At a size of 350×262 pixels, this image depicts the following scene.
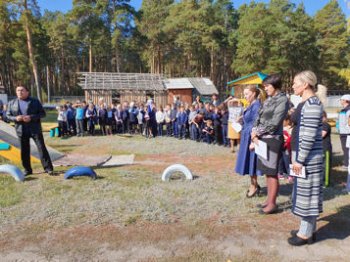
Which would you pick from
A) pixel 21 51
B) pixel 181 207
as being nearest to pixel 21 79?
pixel 21 51

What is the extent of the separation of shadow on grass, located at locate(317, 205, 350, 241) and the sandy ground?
0.04ft

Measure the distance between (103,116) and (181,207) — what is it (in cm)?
1040

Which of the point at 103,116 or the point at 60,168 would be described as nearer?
the point at 60,168

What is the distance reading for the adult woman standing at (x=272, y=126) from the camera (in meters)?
3.99

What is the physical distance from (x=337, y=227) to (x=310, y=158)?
1319 millimetres

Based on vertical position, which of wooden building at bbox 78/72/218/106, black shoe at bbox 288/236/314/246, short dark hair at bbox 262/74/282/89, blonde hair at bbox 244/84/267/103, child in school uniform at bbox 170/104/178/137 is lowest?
black shoe at bbox 288/236/314/246

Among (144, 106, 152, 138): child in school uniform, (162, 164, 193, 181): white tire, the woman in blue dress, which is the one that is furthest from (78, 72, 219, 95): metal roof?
the woman in blue dress

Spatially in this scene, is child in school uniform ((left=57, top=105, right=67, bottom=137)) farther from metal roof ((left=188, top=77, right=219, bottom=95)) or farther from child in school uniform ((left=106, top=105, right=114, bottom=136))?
metal roof ((left=188, top=77, right=219, bottom=95))

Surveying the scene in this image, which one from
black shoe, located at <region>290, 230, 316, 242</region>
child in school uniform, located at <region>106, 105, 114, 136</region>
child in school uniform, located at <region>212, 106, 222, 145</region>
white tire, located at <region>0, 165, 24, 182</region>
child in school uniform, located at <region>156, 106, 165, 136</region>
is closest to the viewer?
black shoe, located at <region>290, 230, 316, 242</region>

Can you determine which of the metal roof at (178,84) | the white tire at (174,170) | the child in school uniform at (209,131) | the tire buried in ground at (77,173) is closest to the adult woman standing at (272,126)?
the white tire at (174,170)

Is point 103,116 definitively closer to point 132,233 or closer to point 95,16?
point 132,233

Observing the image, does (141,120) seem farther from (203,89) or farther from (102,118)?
(203,89)

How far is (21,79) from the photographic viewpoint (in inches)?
1836

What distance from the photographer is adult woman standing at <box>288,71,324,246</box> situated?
10.5 feet
